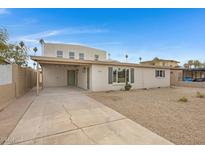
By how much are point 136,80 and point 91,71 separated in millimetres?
5418

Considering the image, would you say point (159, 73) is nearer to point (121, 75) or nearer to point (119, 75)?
point (121, 75)

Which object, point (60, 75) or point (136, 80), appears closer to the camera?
point (136, 80)

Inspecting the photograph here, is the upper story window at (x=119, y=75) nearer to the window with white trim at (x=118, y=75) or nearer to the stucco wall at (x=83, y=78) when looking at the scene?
the window with white trim at (x=118, y=75)

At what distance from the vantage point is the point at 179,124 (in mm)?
4051

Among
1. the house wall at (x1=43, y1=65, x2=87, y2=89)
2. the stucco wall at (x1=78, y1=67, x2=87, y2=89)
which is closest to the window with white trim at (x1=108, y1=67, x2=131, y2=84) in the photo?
the stucco wall at (x1=78, y1=67, x2=87, y2=89)

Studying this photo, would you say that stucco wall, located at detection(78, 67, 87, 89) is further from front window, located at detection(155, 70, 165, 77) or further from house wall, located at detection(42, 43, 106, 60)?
front window, located at detection(155, 70, 165, 77)

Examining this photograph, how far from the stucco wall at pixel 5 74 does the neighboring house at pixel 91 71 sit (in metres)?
2.12

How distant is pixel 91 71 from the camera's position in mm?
→ 11227

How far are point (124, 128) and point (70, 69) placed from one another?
1413 centimetres

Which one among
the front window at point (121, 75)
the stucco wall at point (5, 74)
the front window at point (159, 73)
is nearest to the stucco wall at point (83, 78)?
the front window at point (121, 75)

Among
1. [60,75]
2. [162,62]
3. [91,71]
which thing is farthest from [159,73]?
[162,62]

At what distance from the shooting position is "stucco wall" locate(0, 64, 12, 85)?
6.44 m

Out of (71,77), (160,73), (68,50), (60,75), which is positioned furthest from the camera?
(71,77)

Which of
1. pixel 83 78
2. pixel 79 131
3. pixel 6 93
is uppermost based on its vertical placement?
pixel 83 78
